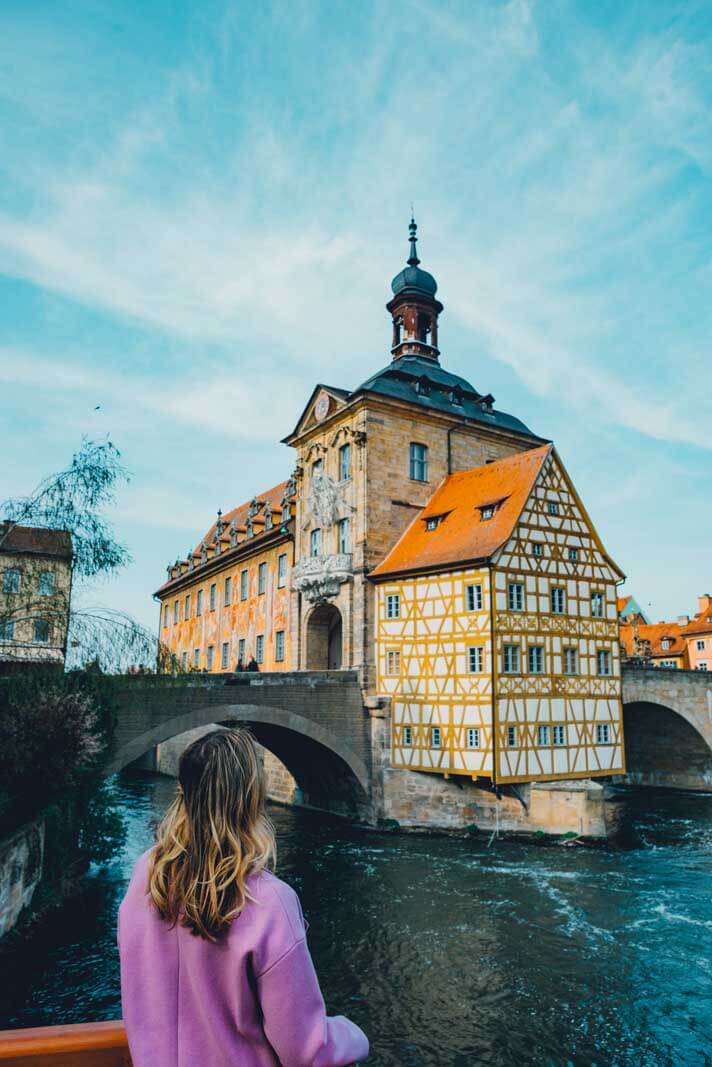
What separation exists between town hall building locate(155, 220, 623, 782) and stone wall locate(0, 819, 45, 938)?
12.3m

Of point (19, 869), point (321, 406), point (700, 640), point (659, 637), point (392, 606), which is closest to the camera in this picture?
point (19, 869)

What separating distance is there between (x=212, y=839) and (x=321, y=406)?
29.6 meters

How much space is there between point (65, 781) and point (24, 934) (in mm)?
2621

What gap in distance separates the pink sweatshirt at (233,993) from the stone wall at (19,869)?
12781mm

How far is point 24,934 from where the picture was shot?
13922mm

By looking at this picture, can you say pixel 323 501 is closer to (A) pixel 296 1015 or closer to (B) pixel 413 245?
(B) pixel 413 245

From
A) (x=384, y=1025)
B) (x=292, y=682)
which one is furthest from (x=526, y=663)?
(x=384, y=1025)

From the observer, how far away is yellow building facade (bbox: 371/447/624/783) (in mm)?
22938

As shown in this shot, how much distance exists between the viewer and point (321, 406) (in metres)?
30.9

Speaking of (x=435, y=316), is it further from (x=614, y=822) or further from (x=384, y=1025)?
(x=384, y=1025)

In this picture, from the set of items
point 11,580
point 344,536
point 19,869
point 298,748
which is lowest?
point 19,869

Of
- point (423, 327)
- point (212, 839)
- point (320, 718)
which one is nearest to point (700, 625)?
point (423, 327)

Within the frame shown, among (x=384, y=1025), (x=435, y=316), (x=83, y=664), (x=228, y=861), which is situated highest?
(x=435, y=316)

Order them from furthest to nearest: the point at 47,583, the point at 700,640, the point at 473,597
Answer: the point at 700,640, the point at 473,597, the point at 47,583
